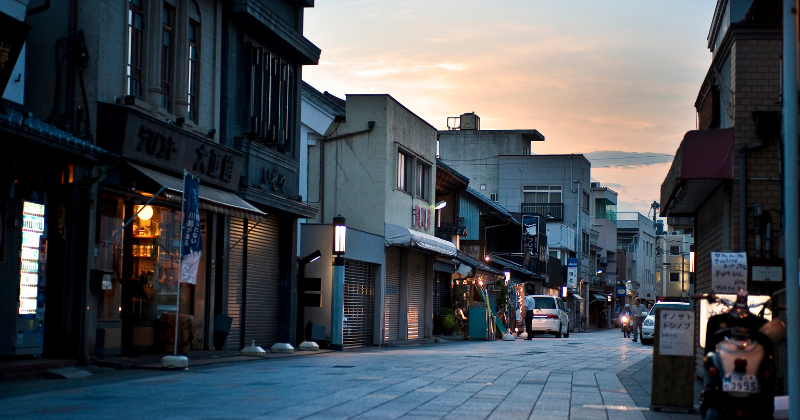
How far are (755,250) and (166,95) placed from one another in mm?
12249

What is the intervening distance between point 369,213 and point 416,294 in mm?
6462

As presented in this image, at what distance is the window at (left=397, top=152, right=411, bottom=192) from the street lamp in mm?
6792

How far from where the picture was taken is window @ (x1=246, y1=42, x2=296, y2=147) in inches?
923

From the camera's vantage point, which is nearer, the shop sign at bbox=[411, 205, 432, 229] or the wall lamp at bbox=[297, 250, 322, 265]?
the wall lamp at bbox=[297, 250, 322, 265]

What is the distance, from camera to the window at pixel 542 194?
75250mm

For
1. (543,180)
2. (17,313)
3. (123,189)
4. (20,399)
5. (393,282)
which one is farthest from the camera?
(543,180)

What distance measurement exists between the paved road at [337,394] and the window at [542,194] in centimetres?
5716

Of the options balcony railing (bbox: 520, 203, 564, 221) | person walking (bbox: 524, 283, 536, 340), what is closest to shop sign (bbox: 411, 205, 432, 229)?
person walking (bbox: 524, 283, 536, 340)

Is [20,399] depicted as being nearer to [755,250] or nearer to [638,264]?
[755,250]

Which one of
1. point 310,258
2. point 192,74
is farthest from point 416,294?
point 192,74

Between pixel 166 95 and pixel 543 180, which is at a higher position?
pixel 543 180

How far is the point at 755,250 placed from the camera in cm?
1422

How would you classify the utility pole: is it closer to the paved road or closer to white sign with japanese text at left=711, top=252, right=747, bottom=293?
white sign with japanese text at left=711, top=252, right=747, bottom=293

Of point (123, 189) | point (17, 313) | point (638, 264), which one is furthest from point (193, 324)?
point (638, 264)
